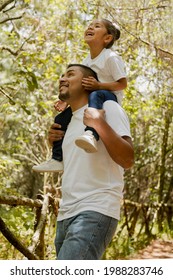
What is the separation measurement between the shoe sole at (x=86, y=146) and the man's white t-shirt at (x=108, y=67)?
41 centimetres

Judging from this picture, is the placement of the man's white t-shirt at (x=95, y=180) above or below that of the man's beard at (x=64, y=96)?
below

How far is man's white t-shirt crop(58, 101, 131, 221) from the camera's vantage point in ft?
4.13

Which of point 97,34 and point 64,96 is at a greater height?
point 97,34

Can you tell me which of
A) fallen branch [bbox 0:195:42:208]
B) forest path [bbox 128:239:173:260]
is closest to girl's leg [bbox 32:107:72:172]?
fallen branch [bbox 0:195:42:208]

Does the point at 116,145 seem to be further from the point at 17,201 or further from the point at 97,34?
the point at 17,201

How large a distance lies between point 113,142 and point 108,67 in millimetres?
551

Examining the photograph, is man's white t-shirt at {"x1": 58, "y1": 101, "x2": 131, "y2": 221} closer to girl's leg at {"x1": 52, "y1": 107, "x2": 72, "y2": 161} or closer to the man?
the man

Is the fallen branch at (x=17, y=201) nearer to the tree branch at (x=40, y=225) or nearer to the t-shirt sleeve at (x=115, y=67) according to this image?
the tree branch at (x=40, y=225)

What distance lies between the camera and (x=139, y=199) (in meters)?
7.23


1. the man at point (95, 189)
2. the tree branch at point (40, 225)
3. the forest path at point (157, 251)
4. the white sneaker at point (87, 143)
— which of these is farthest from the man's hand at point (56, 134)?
the forest path at point (157, 251)

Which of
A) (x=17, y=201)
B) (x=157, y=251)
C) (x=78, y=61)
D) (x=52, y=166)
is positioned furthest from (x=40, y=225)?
(x=157, y=251)

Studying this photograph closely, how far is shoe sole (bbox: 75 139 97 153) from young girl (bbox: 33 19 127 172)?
174 mm

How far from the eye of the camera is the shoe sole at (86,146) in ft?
4.22

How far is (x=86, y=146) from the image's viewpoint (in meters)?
1.29
